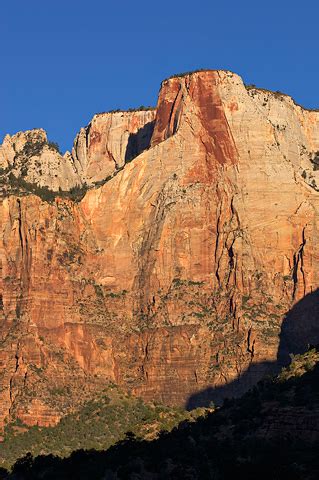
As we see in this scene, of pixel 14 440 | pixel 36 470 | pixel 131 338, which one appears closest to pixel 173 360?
pixel 131 338

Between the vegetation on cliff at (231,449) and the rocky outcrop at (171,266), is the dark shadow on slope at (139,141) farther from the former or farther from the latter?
the vegetation on cliff at (231,449)

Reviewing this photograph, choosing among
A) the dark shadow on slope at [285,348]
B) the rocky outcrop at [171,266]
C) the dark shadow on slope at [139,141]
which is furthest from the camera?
the dark shadow on slope at [139,141]

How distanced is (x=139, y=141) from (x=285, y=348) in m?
35.9

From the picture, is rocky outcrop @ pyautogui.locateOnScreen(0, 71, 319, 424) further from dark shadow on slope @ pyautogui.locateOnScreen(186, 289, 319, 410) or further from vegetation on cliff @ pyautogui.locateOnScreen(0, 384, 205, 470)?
vegetation on cliff @ pyautogui.locateOnScreen(0, 384, 205, 470)

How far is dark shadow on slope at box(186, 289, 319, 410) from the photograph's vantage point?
163875mm

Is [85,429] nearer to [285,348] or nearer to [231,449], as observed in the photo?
[285,348]

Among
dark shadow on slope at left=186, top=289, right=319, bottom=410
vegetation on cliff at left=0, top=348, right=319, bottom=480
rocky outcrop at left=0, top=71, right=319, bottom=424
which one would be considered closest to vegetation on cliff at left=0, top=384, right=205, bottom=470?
rocky outcrop at left=0, top=71, right=319, bottom=424

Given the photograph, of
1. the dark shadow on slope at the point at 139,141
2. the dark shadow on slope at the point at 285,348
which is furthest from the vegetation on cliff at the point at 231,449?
the dark shadow on slope at the point at 139,141

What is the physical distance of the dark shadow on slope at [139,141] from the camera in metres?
194

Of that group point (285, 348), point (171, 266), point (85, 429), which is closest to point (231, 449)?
point (85, 429)

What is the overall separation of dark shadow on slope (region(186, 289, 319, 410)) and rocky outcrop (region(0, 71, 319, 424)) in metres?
0.29

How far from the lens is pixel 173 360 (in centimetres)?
16800

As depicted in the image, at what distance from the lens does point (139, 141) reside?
19612 cm

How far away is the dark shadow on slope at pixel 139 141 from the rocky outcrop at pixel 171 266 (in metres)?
12.7
